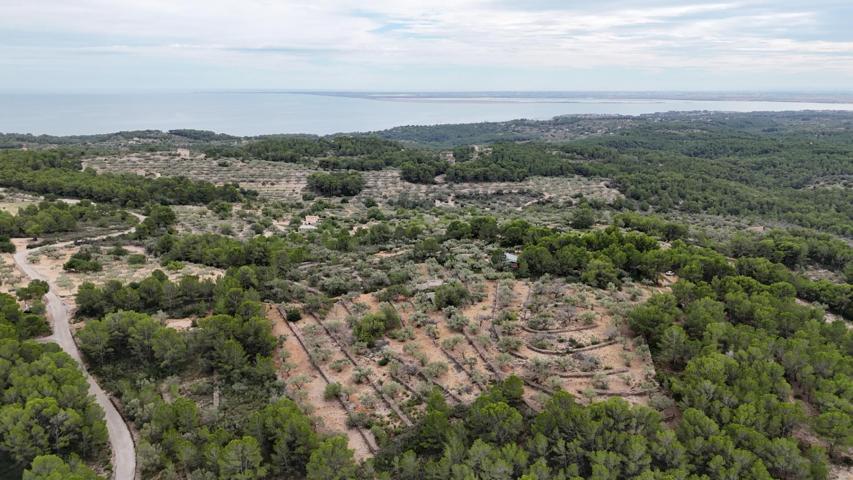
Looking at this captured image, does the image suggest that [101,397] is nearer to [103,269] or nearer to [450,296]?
[103,269]

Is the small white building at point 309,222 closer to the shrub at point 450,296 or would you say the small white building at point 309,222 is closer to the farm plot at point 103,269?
the farm plot at point 103,269

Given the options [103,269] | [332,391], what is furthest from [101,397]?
[103,269]

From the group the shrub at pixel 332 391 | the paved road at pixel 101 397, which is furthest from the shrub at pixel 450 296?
the paved road at pixel 101 397

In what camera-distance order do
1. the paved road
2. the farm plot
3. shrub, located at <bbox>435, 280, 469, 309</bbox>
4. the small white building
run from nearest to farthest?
the paved road
shrub, located at <bbox>435, 280, 469, 309</bbox>
the farm plot
the small white building

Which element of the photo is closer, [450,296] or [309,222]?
[450,296]

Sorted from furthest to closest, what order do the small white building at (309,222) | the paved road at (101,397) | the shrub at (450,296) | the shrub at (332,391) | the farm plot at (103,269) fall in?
the small white building at (309,222) → the farm plot at (103,269) → the shrub at (450,296) → the shrub at (332,391) → the paved road at (101,397)

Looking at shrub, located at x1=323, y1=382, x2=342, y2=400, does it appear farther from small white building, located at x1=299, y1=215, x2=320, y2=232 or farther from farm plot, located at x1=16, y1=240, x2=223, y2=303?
small white building, located at x1=299, y1=215, x2=320, y2=232

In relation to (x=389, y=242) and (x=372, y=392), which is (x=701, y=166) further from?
(x=372, y=392)

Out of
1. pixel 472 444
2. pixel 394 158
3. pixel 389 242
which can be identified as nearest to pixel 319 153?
pixel 394 158

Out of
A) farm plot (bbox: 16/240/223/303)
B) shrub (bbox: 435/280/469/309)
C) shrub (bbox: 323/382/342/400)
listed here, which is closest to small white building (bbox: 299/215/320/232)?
farm plot (bbox: 16/240/223/303)
